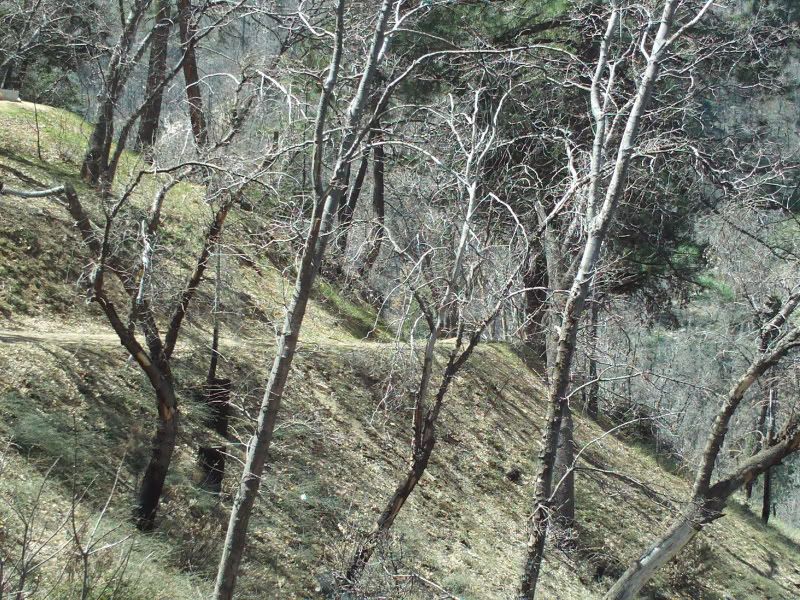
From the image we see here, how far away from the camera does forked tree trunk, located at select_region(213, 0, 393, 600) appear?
7.39 m

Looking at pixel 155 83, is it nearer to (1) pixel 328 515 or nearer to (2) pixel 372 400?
(2) pixel 372 400

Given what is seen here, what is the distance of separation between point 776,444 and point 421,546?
490cm

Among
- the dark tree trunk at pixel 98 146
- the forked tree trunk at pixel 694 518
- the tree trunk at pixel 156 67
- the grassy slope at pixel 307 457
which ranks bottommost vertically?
the grassy slope at pixel 307 457

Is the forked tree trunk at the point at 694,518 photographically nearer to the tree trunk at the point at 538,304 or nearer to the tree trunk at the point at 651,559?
the tree trunk at the point at 651,559

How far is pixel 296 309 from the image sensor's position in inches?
306

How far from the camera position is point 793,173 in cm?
1415

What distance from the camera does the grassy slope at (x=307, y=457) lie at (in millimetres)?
9758

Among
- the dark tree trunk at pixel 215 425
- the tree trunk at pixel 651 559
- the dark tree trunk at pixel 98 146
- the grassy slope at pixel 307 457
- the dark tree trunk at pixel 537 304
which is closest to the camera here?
the grassy slope at pixel 307 457

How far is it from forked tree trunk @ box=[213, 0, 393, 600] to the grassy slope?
0.40 meters

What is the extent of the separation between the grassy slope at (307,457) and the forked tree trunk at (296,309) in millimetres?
398

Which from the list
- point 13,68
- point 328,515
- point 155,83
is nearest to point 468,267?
point 328,515

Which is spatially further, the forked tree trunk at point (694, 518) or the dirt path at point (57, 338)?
the dirt path at point (57, 338)

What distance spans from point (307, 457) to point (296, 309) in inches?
218

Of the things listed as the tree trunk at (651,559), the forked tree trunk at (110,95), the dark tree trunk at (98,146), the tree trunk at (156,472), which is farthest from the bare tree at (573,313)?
the dark tree trunk at (98,146)
